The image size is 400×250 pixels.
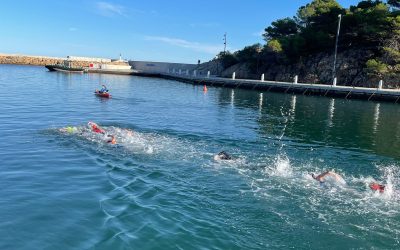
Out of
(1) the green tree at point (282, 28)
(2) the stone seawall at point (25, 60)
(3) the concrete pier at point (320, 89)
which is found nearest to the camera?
(3) the concrete pier at point (320, 89)

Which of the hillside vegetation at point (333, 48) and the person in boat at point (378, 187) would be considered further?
the hillside vegetation at point (333, 48)

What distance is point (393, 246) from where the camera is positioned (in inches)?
436

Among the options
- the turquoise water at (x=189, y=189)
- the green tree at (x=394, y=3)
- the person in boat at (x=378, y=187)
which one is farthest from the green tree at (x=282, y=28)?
the person in boat at (x=378, y=187)

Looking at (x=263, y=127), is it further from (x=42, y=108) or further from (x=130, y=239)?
(x=130, y=239)

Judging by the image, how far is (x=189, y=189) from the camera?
48.9 ft

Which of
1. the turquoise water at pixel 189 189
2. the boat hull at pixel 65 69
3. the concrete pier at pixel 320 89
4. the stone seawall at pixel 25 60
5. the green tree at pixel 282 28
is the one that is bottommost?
the turquoise water at pixel 189 189

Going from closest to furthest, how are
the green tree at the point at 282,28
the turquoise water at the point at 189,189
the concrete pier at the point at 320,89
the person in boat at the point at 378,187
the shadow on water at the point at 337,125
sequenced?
the turquoise water at the point at 189,189 → the person in boat at the point at 378,187 → the shadow on water at the point at 337,125 → the concrete pier at the point at 320,89 → the green tree at the point at 282,28

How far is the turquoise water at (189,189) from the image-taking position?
11.1m

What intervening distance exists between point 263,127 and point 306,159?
10.6m

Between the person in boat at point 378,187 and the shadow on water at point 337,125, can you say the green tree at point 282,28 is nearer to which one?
the shadow on water at point 337,125

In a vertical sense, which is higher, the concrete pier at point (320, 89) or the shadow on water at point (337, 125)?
the concrete pier at point (320, 89)

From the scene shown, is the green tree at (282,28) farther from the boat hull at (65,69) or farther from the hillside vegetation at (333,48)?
the boat hull at (65,69)

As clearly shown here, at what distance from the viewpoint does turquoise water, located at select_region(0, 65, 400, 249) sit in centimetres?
1111

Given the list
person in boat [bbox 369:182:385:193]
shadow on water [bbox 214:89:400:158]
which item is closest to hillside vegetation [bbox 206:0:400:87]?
shadow on water [bbox 214:89:400:158]
